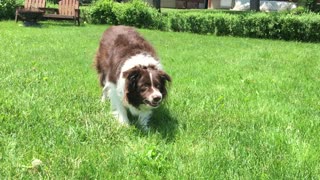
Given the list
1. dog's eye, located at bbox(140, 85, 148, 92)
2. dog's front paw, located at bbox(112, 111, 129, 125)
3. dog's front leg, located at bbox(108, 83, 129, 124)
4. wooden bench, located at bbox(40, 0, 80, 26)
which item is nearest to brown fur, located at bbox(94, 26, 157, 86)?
dog's front leg, located at bbox(108, 83, 129, 124)

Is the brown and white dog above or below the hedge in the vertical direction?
below

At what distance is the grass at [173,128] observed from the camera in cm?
358

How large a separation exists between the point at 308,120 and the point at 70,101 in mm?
3182

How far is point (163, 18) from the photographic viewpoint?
2103 cm

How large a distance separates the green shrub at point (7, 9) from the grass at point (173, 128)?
13868mm

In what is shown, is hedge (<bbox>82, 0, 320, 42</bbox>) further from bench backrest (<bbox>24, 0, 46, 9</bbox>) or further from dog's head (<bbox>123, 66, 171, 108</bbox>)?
dog's head (<bbox>123, 66, 171, 108</bbox>)

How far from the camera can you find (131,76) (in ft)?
14.5

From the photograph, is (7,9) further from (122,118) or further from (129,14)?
(122,118)

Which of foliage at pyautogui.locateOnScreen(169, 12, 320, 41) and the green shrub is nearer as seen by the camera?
foliage at pyautogui.locateOnScreen(169, 12, 320, 41)

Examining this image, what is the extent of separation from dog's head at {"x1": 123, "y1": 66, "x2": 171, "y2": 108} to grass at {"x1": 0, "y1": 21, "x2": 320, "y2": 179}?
41cm

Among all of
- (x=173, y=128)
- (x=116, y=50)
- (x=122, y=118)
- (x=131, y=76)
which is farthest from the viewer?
(x=116, y=50)

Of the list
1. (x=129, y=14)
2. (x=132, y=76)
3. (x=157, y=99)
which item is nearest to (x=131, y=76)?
(x=132, y=76)

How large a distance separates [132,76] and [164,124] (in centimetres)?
87

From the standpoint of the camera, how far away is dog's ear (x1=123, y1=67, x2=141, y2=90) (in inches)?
173
